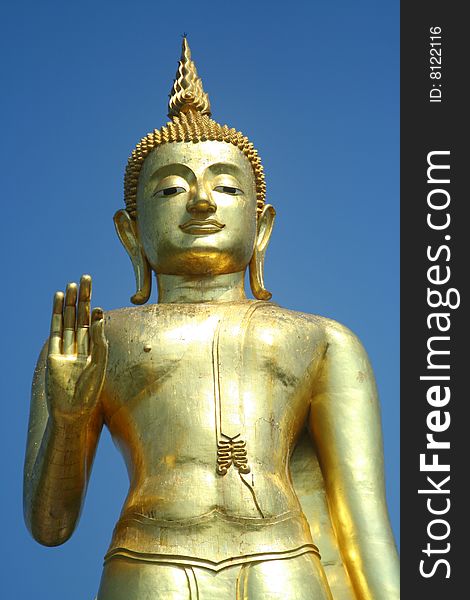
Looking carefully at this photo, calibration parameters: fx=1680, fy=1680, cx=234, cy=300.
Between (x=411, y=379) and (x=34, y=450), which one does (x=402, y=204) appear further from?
(x=34, y=450)

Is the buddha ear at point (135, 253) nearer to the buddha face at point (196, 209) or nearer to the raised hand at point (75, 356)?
the buddha face at point (196, 209)

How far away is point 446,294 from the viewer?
7.58m

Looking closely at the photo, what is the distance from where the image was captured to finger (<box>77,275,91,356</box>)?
6738mm

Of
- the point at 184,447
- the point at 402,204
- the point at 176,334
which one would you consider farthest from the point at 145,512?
the point at 402,204

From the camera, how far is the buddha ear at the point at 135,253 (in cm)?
792

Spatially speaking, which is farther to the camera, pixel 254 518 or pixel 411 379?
pixel 411 379

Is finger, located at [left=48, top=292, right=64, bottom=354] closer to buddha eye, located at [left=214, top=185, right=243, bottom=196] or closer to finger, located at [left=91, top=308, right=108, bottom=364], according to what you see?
finger, located at [left=91, top=308, right=108, bottom=364]

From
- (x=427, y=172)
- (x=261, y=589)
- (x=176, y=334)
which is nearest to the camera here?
(x=261, y=589)

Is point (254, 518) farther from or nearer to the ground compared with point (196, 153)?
nearer to the ground

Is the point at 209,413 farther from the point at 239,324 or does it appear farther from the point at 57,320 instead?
the point at 57,320

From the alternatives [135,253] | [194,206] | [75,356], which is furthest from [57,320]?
[135,253]

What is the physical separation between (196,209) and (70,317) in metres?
1.07

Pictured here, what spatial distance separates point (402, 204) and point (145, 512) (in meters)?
1.92

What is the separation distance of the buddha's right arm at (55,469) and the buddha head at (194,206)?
0.82 meters
